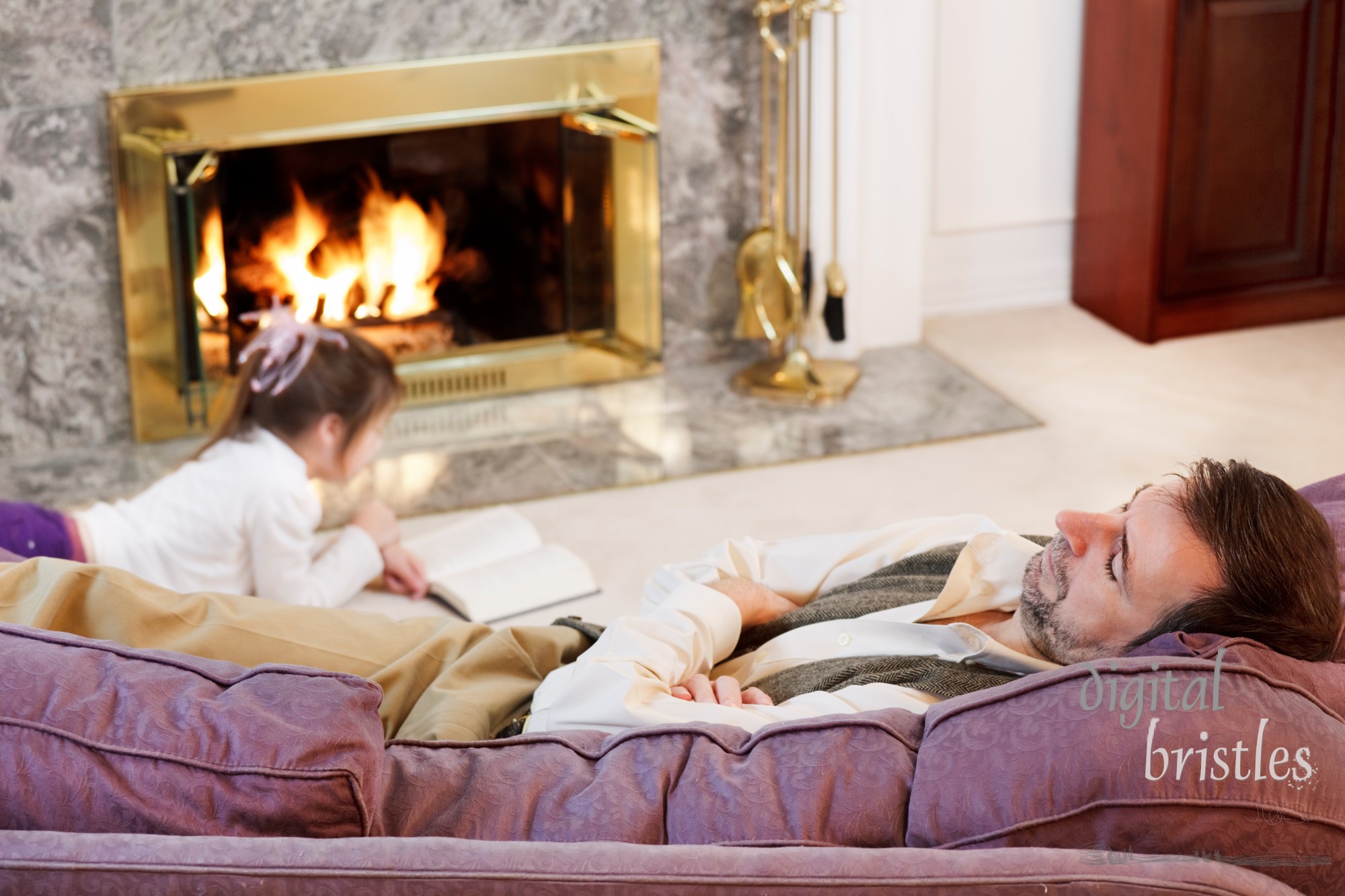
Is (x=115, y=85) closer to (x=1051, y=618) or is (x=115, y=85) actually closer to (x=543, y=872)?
(x=1051, y=618)

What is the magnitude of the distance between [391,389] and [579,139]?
115cm

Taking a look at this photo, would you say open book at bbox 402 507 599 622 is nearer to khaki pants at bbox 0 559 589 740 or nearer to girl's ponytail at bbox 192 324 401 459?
girl's ponytail at bbox 192 324 401 459

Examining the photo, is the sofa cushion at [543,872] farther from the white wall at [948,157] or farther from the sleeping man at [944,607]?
the white wall at [948,157]

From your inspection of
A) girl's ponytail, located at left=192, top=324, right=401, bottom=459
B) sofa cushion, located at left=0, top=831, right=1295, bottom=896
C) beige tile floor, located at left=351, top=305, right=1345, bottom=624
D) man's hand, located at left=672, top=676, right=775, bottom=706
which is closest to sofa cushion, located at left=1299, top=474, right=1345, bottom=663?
sofa cushion, located at left=0, top=831, right=1295, bottom=896

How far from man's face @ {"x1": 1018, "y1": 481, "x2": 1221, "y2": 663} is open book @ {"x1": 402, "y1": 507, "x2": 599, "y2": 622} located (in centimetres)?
125

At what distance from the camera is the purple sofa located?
0.93 metres

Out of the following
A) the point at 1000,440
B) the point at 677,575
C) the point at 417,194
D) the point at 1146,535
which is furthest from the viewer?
the point at 417,194

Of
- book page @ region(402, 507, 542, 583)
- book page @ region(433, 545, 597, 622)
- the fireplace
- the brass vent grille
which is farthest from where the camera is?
the brass vent grille

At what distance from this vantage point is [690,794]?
1.08 m

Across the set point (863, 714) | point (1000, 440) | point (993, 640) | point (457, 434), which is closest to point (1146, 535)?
point (993, 640)

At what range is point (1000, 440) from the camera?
3240 millimetres

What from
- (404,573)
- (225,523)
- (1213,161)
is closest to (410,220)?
(404,573)

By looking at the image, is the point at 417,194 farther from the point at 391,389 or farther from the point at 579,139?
the point at 391,389

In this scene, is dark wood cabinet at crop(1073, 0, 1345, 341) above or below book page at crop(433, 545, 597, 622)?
above
